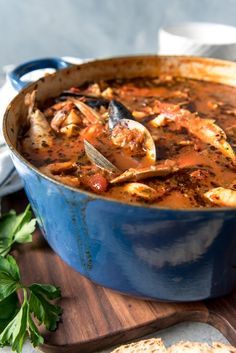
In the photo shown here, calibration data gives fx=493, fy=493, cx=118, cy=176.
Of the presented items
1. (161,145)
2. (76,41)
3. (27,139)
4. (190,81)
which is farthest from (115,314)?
(76,41)

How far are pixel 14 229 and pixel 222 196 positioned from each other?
2.98 ft

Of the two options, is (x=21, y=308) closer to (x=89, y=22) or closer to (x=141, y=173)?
(x=141, y=173)

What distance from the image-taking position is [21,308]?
1.66 metres

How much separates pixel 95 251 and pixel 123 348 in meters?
0.33

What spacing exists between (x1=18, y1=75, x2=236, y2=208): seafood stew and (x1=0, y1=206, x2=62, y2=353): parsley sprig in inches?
15.5

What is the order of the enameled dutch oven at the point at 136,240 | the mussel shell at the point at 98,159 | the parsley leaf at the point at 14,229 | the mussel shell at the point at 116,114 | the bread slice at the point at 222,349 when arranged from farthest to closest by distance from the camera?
the mussel shell at the point at 116,114
the parsley leaf at the point at 14,229
the mussel shell at the point at 98,159
the bread slice at the point at 222,349
the enameled dutch oven at the point at 136,240

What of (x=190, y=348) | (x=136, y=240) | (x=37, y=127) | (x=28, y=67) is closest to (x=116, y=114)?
(x=37, y=127)

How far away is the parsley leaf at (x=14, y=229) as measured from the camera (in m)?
2.01

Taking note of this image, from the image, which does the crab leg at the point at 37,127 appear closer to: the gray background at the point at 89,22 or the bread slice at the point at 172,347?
the bread slice at the point at 172,347

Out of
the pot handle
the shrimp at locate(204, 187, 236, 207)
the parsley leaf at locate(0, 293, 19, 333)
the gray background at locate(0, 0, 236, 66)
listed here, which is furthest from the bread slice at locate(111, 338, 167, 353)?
the gray background at locate(0, 0, 236, 66)

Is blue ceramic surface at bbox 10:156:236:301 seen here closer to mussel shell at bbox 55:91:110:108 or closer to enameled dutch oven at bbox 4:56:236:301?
enameled dutch oven at bbox 4:56:236:301

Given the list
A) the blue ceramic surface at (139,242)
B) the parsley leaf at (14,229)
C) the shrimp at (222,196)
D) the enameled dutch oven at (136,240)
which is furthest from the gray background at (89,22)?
the shrimp at (222,196)

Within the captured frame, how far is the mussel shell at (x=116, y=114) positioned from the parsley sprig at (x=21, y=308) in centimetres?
72

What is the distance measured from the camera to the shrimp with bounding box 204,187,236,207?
5.40ft
